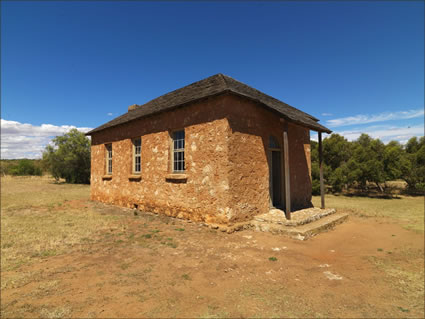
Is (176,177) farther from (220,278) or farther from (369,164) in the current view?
(369,164)

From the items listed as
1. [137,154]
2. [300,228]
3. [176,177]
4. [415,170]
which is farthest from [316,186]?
[137,154]

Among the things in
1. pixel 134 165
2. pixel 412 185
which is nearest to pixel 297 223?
pixel 134 165

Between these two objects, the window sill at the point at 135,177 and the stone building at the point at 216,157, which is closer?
the stone building at the point at 216,157

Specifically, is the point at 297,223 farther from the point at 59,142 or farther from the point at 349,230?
the point at 59,142

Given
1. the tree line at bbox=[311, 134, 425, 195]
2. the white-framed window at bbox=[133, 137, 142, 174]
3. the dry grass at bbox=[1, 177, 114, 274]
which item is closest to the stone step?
the dry grass at bbox=[1, 177, 114, 274]

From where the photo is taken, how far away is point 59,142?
3003 centimetres

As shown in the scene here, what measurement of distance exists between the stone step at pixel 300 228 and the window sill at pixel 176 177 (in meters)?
2.89

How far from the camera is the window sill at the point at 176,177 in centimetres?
832

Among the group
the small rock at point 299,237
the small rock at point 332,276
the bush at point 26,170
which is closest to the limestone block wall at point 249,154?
the small rock at point 299,237

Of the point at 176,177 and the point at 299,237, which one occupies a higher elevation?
the point at 176,177

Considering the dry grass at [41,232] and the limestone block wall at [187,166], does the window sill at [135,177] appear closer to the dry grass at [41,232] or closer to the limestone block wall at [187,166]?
the limestone block wall at [187,166]

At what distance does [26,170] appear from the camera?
147ft

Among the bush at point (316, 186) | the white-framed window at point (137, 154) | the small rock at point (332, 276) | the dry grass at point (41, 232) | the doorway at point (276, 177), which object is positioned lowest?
the small rock at point (332, 276)

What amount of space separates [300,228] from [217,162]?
3250 mm
